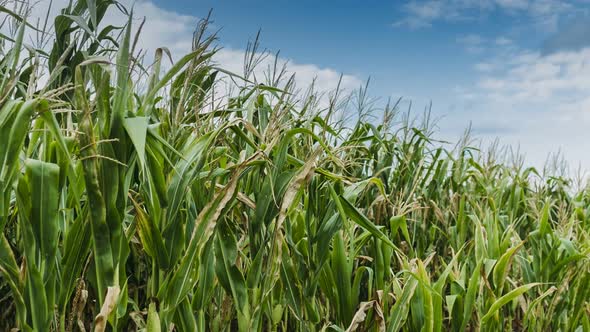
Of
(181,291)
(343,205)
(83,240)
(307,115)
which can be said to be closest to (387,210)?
(307,115)

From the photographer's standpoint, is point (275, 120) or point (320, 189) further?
point (320, 189)

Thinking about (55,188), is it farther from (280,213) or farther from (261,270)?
(261,270)

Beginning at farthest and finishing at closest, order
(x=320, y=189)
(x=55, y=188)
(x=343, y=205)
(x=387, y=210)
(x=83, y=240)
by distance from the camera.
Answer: (x=387, y=210) → (x=320, y=189) → (x=343, y=205) → (x=83, y=240) → (x=55, y=188)

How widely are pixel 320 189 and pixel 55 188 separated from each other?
3.15 ft

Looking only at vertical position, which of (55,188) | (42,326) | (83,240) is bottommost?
(42,326)

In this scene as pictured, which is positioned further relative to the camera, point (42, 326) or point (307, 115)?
point (307, 115)

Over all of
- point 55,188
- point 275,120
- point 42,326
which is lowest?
point 42,326

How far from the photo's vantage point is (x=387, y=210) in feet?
9.23

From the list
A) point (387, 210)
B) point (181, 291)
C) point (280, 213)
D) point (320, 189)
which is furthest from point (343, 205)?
point (387, 210)

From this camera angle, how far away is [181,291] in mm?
1434

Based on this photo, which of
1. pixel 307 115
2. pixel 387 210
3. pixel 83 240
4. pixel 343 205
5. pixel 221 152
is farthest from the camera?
pixel 387 210

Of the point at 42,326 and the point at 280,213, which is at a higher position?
the point at 280,213

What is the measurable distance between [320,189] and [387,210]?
88 cm

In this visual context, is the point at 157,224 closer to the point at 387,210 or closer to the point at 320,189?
the point at 320,189
